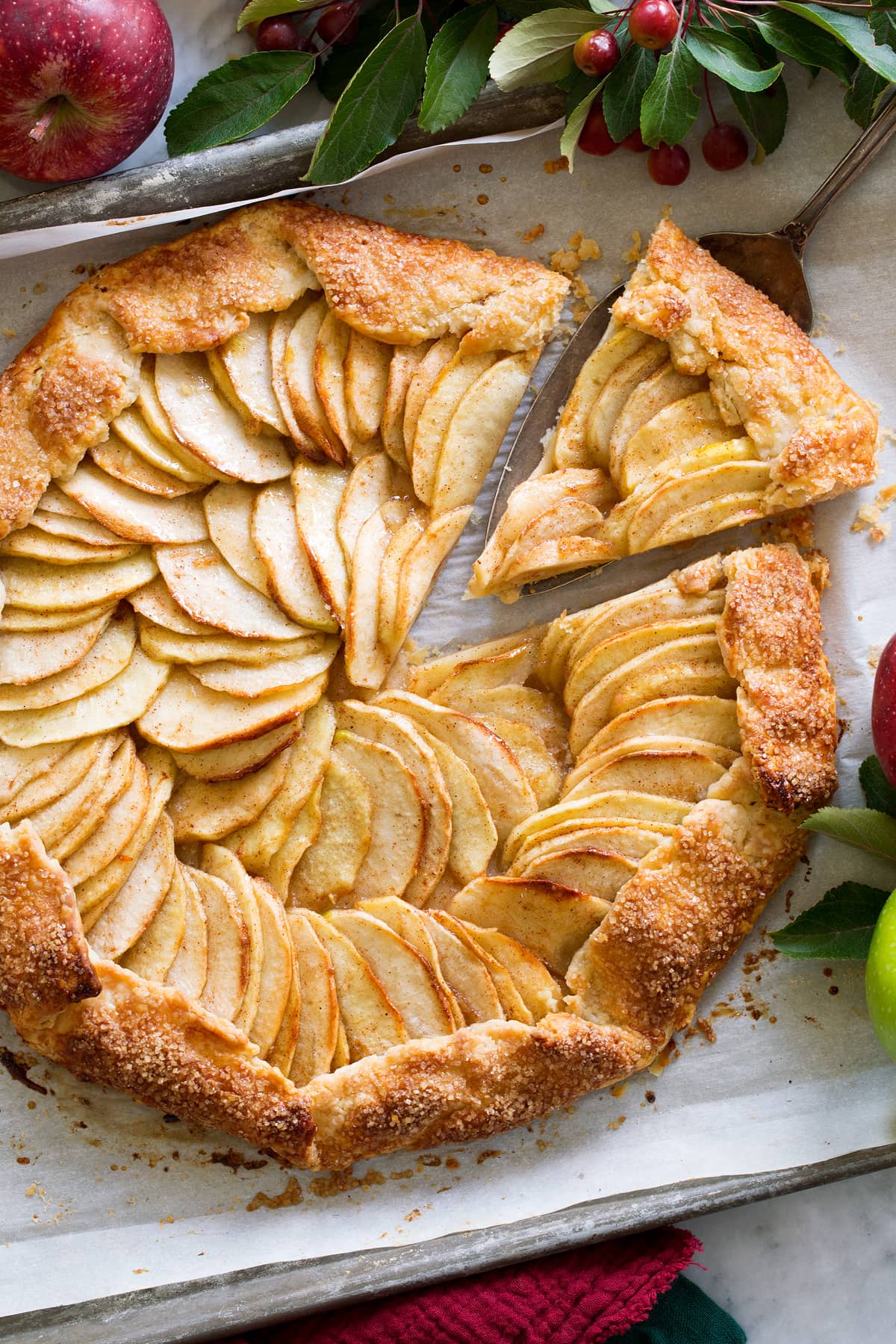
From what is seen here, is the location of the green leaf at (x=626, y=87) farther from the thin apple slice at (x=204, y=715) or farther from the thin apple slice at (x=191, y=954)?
the thin apple slice at (x=191, y=954)

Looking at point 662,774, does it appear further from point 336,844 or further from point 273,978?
point 273,978

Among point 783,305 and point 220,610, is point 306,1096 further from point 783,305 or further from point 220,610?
point 783,305

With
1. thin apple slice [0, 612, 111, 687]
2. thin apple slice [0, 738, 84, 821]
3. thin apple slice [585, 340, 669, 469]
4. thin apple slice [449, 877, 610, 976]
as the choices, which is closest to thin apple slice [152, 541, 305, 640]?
thin apple slice [0, 612, 111, 687]

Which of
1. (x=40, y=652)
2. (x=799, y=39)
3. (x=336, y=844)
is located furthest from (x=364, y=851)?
(x=799, y=39)

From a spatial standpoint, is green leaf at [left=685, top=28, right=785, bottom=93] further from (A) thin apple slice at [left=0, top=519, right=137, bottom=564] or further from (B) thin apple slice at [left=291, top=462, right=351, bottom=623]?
(A) thin apple slice at [left=0, top=519, right=137, bottom=564]

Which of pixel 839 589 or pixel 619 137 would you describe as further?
pixel 839 589

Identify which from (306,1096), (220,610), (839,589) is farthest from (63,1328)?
(839,589)
